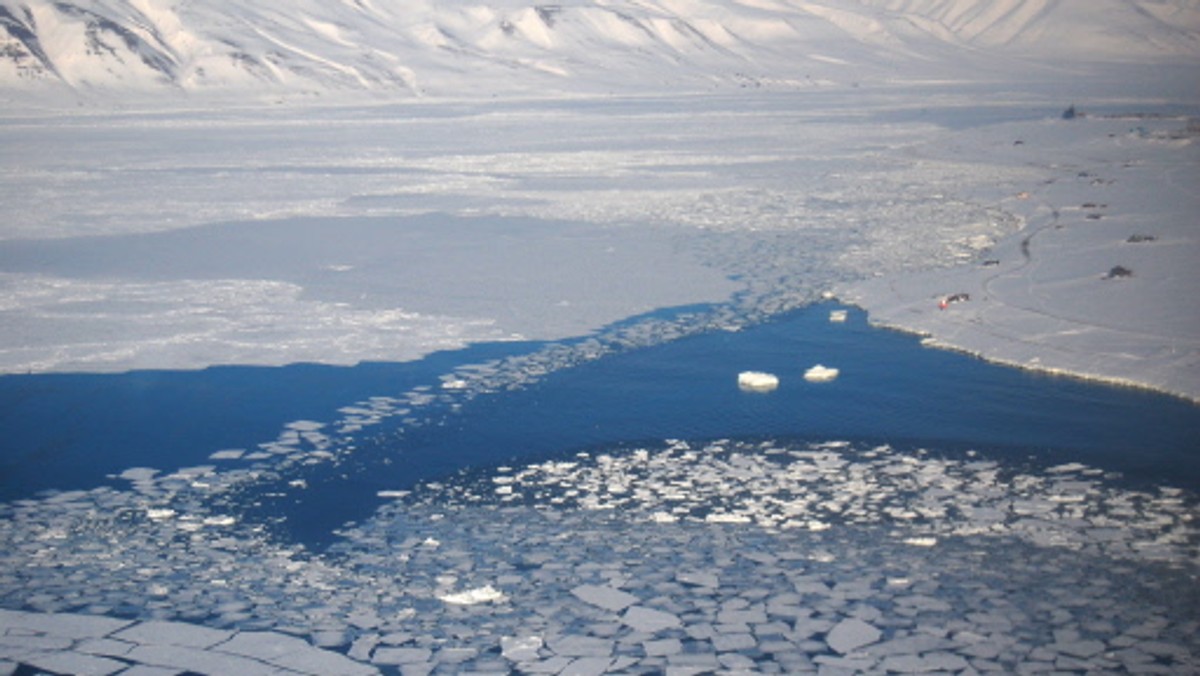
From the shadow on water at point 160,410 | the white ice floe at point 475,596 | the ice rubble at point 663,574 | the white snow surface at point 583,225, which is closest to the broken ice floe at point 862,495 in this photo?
the ice rubble at point 663,574

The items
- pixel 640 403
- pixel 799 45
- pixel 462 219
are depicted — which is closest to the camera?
pixel 640 403

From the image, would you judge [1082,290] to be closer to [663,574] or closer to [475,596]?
[663,574]

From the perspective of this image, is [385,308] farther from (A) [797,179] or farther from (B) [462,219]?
(A) [797,179]

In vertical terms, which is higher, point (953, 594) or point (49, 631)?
point (49, 631)

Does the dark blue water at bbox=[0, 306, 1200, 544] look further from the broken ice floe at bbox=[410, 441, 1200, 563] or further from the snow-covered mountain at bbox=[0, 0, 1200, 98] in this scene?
the snow-covered mountain at bbox=[0, 0, 1200, 98]

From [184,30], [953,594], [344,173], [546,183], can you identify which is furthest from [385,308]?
[184,30]


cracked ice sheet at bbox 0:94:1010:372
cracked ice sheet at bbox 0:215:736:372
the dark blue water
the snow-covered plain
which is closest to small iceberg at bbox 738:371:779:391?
the dark blue water
